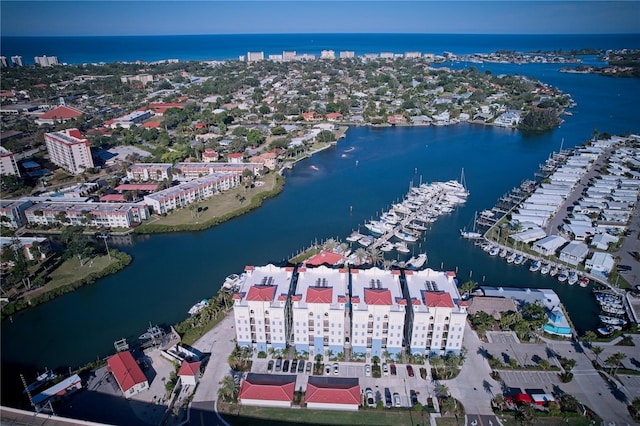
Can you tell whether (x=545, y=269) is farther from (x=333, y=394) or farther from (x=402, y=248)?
(x=333, y=394)

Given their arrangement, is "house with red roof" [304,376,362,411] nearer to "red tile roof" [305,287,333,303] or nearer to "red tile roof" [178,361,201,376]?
"red tile roof" [305,287,333,303]

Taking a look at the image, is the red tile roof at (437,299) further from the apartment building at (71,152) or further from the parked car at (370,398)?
the apartment building at (71,152)

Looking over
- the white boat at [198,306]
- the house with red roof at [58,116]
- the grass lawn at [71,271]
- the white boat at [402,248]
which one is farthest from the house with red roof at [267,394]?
the house with red roof at [58,116]

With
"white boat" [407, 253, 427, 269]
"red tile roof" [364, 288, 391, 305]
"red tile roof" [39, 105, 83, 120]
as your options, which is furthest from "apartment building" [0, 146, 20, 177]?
"red tile roof" [364, 288, 391, 305]

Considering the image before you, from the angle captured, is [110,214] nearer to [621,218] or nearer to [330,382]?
[330,382]

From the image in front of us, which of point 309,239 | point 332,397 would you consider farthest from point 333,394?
point 309,239

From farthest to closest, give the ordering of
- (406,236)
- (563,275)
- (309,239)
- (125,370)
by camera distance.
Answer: (309,239)
(406,236)
(563,275)
(125,370)

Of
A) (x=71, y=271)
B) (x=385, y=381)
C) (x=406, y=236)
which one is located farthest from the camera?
(x=406, y=236)
